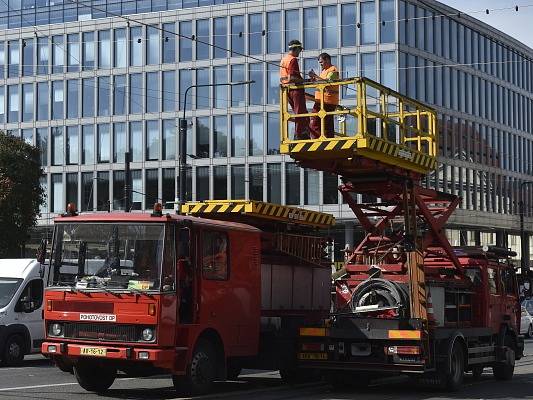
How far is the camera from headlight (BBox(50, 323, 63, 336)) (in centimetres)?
1440

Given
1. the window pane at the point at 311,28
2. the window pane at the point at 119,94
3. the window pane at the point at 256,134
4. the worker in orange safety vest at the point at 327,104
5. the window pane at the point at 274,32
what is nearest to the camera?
the worker in orange safety vest at the point at 327,104

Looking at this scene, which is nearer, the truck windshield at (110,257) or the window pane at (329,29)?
the truck windshield at (110,257)

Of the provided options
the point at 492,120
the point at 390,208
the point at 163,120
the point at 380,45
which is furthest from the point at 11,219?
the point at 492,120

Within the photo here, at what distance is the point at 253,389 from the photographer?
54.3 ft

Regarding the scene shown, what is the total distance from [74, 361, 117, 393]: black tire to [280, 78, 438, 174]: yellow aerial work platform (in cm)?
440

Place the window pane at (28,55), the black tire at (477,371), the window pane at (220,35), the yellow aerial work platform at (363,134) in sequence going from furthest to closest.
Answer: the window pane at (28,55)
the window pane at (220,35)
the black tire at (477,371)
the yellow aerial work platform at (363,134)

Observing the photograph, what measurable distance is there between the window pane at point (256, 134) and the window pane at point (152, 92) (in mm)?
6363

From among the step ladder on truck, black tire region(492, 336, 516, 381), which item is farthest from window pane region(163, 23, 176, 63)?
black tire region(492, 336, 516, 381)

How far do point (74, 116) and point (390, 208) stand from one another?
49.5m

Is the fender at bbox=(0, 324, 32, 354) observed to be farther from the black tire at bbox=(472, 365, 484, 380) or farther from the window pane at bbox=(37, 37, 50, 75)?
the window pane at bbox=(37, 37, 50, 75)

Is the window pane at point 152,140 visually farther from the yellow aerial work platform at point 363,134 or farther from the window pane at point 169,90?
the yellow aerial work platform at point 363,134

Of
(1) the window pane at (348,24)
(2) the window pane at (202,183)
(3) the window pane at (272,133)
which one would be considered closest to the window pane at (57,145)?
(2) the window pane at (202,183)

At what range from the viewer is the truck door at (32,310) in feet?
73.6

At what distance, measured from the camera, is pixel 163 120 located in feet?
204
